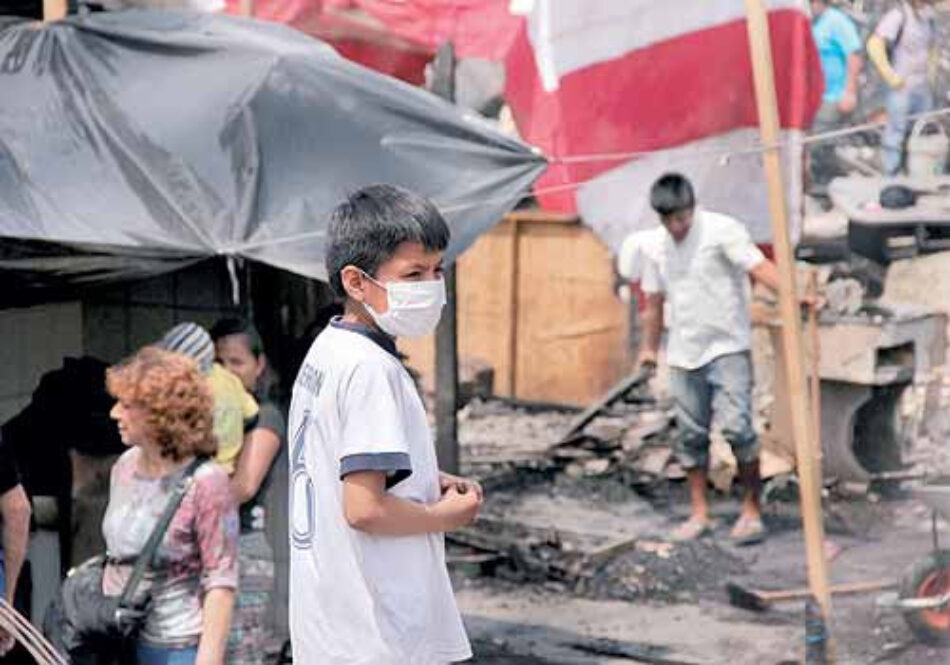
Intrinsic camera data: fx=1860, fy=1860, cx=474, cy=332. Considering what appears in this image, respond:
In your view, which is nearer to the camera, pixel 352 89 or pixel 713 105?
pixel 352 89

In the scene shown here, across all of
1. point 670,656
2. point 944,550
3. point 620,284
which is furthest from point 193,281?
point 620,284

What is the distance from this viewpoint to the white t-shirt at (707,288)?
9.92 m

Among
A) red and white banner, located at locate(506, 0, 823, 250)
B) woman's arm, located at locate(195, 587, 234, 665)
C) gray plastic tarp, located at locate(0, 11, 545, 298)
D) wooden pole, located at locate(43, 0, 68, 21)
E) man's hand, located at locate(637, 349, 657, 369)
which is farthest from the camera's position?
man's hand, located at locate(637, 349, 657, 369)

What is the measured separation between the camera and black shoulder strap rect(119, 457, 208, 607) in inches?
211

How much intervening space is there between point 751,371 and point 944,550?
237cm

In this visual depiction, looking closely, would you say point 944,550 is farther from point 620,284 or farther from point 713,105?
point 620,284

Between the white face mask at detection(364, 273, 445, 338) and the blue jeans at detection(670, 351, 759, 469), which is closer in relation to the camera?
the white face mask at detection(364, 273, 445, 338)

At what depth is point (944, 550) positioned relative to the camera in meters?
8.09

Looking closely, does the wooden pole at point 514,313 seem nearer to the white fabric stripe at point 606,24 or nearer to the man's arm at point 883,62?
the man's arm at point 883,62

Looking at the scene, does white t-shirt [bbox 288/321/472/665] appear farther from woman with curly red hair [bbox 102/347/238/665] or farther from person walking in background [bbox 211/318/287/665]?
person walking in background [bbox 211/318/287/665]

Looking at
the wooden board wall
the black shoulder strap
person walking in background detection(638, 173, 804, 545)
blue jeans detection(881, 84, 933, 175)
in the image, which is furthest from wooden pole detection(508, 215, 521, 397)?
the black shoulder strap

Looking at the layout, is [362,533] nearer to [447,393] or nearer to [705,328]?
[705,328]

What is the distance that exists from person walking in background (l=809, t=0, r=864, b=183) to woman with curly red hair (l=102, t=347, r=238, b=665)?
8870 millimetres

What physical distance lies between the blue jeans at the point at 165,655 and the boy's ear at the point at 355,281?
1.61 metres
